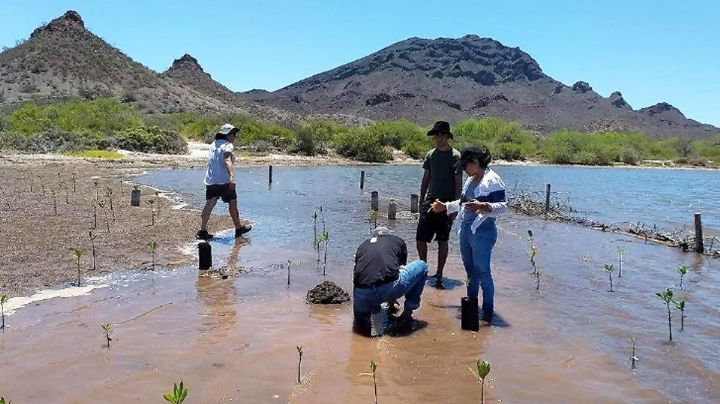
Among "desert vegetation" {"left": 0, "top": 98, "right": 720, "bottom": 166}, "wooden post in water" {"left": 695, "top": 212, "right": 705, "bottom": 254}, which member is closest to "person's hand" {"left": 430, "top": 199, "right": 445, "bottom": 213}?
"wooden post in water" {"left": 695, "top": 212, "right": 705, "bottom": 254}

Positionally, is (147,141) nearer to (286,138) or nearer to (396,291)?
(286,138)

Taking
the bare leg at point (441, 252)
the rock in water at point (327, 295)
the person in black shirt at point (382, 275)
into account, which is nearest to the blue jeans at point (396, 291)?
the person in black shirt at point (382, 275)

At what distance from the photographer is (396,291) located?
6.11 meters

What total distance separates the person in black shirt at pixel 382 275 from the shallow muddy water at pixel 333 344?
38 cm

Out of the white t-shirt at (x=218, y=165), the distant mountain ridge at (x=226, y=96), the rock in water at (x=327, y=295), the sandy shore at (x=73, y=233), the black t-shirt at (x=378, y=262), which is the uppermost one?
the distant mountain ridge at (x=226, y=96)

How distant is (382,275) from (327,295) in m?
1.47

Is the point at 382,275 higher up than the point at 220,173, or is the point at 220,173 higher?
the point at 220,173

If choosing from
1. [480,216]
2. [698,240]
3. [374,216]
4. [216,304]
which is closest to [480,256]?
[480,216]

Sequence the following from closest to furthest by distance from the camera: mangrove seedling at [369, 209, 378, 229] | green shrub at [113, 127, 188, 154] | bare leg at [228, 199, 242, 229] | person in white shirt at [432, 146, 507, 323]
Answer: person in white shirt at [432, 146, 507, 323] < bare leg at [228, 199, 242, 229] < mangrove seedling at [369, 209, 378, 229] < green shrub at [113, 127, 188, 154]

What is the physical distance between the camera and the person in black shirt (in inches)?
234

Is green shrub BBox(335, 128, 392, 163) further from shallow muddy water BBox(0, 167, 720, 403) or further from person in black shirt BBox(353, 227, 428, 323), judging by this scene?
person in black shirt BBox(353, 227, 428, 323)

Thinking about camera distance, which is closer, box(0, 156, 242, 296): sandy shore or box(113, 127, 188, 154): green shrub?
box(0, 156, 242, 296): sandy shore

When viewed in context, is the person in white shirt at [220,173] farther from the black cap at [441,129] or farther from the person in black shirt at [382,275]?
the person in black shirt at [382,275]

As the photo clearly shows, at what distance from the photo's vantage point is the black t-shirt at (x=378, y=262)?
5.95m
